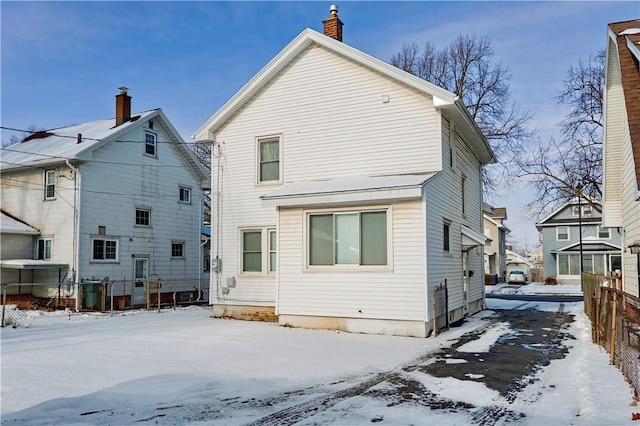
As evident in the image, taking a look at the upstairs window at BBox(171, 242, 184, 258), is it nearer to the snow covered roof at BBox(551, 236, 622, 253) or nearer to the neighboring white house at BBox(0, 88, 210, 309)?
the neighboring white house at BBox(0, 88, 210, 309)

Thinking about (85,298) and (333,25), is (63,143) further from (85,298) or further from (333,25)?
(333,25)

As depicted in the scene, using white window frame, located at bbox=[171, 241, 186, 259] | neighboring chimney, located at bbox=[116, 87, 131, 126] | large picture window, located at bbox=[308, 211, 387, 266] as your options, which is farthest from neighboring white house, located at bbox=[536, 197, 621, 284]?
neighboring chimney, located at bbox=[116, 87, 131, 126]

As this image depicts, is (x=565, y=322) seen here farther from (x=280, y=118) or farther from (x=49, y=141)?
(x=49, y=141)

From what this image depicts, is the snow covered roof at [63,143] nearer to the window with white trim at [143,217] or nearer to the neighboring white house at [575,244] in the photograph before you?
the window with white trim at [143,217]

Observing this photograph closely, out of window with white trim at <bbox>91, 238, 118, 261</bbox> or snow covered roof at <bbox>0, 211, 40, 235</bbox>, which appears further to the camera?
window with white trim at <bbox>91, 238, 118, 261</bbox>

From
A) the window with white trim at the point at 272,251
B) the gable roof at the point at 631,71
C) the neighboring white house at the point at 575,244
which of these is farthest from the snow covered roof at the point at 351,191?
the neighboring white house at the point at 575,244

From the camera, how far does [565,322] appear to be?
15.6m

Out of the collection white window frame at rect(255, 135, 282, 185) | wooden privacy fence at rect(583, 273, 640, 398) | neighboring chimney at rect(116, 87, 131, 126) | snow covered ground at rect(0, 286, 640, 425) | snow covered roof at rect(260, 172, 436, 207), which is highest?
neighboring chimney at rect(116, 87, 131, 126)

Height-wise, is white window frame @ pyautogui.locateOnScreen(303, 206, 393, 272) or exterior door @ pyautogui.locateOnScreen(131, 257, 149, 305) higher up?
white window frame @ pyautogui.locateOnScreen(303, 206, 393, 272)

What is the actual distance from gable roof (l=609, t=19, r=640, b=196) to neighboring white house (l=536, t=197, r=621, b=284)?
3173cm

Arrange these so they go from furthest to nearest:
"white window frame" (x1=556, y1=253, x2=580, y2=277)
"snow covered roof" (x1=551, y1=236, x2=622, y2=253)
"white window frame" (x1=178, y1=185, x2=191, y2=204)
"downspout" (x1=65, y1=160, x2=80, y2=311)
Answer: "white window frame" (x1=556, y1=253, x2=580, y2=277) → "snow covered roof" (x1=551, y1=236, x2=622, y2=253) → "white window frame" (x1=178, y1=185, x2=191, y2=204) → "downspout" (x1=65, y1=160, x2=80, y2=311)

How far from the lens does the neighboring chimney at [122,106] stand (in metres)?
23.7

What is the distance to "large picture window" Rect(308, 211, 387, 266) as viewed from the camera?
1256 centimetres

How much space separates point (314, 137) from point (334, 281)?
14.3 feet
